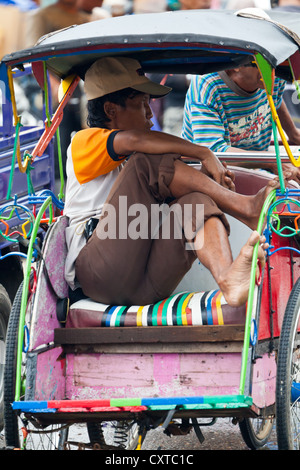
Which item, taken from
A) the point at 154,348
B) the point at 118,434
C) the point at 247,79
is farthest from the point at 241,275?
the point at 247,79

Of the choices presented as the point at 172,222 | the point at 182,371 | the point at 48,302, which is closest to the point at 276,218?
the point at 172,222

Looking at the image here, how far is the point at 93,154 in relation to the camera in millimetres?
3742

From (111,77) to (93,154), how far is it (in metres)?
0.42

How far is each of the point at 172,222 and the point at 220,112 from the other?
166cm

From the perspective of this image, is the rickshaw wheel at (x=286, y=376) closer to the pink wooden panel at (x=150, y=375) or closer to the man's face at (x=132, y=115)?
the pink wooden panel at (x=150, y=375)

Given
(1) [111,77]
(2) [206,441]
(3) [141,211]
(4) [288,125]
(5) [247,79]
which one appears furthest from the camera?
(4) [288,125]

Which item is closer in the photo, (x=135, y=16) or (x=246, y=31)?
(x=246, y=31)

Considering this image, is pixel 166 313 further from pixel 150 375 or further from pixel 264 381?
pixel 264 381

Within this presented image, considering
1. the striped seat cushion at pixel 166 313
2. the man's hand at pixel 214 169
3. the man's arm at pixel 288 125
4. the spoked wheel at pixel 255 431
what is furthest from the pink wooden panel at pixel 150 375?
the man's arm at pixel 288 125

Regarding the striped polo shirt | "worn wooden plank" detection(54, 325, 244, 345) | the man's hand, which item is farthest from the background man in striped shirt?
"worn wooden plank" detection(54, 325, 244, 345)

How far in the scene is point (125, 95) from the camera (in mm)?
3980

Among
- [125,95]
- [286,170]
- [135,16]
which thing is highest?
[135,16]

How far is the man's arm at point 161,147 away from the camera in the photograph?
3.62m

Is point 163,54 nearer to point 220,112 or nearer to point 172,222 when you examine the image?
point 220,112
